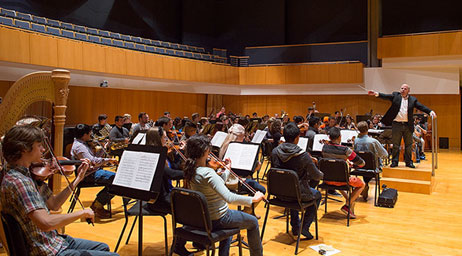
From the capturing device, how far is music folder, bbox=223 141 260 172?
177 inches

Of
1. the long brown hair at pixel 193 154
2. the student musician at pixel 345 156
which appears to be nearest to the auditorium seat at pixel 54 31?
the student musician at pixel 345 156

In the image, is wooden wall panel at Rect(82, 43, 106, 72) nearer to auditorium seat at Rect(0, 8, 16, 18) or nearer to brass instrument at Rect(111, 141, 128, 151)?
auditorium seat at Rect(0, 8, 16, 18)

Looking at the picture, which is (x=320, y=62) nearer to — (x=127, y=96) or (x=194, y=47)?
(x=194, y=47)

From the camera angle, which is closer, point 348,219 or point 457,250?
point 457,250

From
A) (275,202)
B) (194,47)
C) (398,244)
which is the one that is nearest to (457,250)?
(398,244)

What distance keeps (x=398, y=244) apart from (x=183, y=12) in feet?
51.1

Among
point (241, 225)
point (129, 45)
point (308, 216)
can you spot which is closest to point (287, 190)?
point (308, 216)

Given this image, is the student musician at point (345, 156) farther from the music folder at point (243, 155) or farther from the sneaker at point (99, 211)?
the sneaker at point (99, 211)

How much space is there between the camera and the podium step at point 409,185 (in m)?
6.81

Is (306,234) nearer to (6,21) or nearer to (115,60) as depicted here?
(6,21)

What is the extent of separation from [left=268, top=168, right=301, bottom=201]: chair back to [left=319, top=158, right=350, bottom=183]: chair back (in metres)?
1.20

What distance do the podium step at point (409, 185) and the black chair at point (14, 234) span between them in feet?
20.9

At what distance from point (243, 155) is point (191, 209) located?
65.3 inches

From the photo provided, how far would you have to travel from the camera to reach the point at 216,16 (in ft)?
63.1
